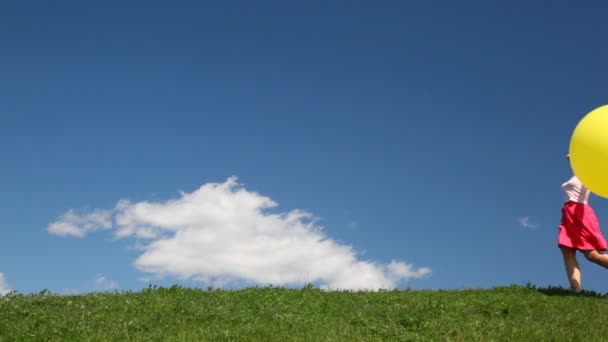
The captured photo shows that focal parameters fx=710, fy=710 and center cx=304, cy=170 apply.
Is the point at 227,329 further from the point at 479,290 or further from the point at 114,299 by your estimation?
the point at 479,290

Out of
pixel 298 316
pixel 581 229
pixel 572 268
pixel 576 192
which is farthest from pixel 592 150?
pixel 298 316

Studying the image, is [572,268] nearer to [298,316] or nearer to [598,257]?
[598,257]

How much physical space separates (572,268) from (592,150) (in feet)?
12.4

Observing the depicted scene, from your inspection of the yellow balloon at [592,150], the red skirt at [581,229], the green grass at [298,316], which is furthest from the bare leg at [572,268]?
the yellow balloon at [592,150]

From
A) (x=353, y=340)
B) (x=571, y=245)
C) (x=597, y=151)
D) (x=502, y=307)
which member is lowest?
(x=353, y=340)

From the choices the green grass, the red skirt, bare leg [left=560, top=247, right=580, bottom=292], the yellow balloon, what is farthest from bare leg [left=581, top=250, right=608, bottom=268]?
the yellow balloon

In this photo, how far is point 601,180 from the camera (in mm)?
14898

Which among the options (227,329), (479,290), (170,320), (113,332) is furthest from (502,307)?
(113,332)

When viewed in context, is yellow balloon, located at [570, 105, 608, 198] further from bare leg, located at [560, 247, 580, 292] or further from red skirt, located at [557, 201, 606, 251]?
bare leg, located at [560, 247, 580, 292]

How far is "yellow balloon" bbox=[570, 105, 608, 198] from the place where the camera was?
47.7 feet

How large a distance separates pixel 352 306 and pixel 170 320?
13.1 ft

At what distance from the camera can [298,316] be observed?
45.3 feet

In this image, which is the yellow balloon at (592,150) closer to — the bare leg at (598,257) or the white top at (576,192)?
the white top at (576,192)

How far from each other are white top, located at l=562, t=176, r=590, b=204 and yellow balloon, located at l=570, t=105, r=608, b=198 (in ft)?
5.46
